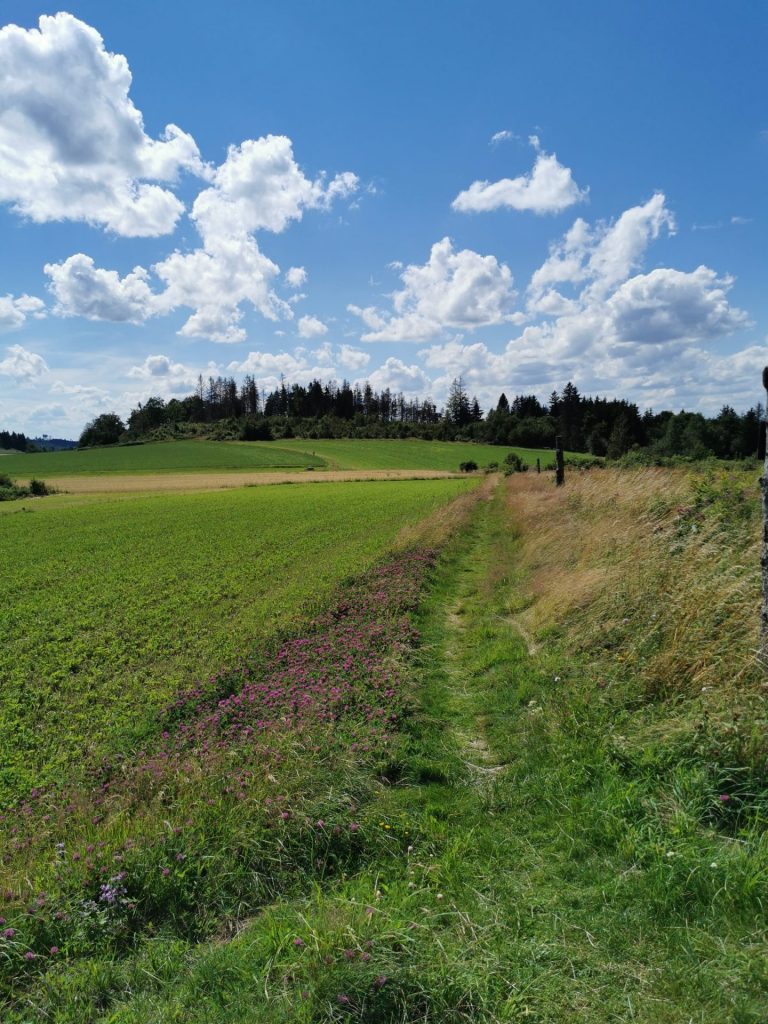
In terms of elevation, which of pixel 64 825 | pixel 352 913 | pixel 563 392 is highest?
pixel 563 392

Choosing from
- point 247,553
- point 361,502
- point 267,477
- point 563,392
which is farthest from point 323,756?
point 563,392

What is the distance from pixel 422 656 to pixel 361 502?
93.5ft

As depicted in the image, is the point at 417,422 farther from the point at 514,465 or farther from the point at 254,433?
the point at 514,465

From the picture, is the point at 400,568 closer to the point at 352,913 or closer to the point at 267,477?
the point at 352,913

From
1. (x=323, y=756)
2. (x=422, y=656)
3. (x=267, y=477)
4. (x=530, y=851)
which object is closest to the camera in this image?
(x=530, y=851)

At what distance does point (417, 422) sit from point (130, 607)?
5873 inches

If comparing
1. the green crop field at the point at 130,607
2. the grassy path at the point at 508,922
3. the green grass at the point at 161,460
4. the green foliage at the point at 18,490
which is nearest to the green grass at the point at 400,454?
the green grass at the point at 161,460

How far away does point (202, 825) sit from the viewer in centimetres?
470

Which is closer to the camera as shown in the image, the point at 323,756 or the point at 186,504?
the point at 323,756

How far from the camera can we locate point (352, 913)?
362 cm

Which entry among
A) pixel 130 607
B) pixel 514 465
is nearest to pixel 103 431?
pixel 514 465

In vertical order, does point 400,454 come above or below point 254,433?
below

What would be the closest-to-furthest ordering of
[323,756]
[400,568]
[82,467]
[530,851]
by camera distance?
[530,851], [323,756], [400,568], [82,467]

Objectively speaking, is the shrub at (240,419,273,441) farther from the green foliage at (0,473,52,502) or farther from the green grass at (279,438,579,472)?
the green foliage at (0,473,52,502)
